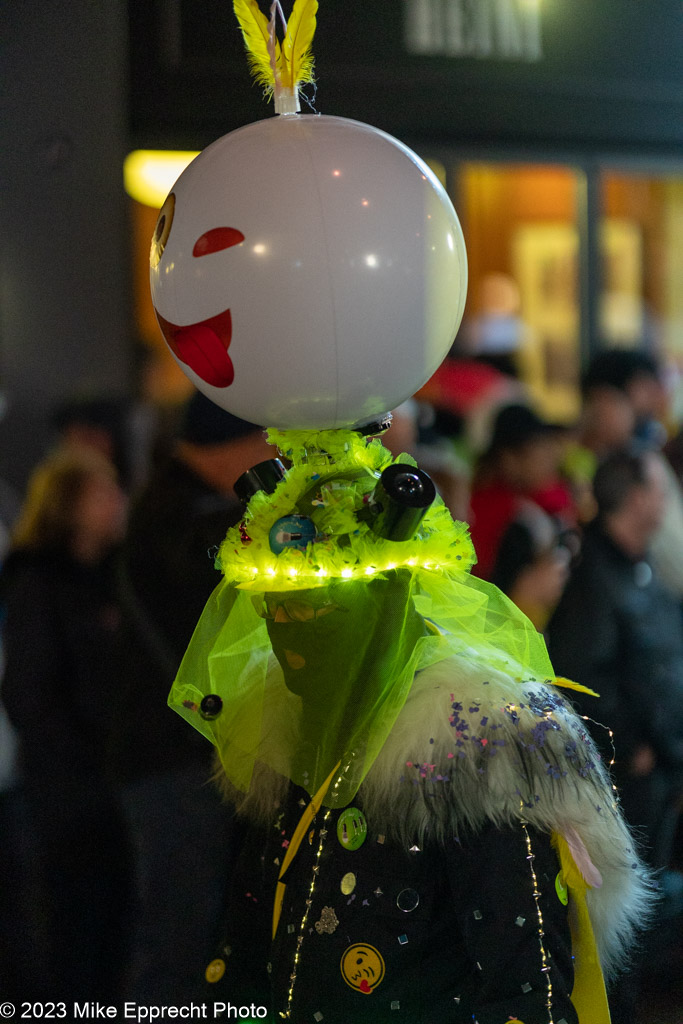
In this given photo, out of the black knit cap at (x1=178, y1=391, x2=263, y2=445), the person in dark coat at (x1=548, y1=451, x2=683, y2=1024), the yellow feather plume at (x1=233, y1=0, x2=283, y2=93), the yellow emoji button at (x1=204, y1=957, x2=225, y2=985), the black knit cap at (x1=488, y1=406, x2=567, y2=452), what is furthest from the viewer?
the black knit cap at (x1=488, y1=406, x2=567, y2=452)

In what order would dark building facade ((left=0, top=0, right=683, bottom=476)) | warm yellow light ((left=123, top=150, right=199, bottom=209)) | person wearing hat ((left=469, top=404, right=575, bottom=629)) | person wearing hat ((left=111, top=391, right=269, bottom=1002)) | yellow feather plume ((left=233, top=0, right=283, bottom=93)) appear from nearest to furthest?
yellow feather plume ((left=233, top=0, right=283, bottom=93))
dark building facade ((left=0, top=0, right=683, bottom=476))
warm yellow light ((left=123, top=150, right=199, bottom=209))
person wearing hat ((left=111, top=391, right=269, bottom=1002))
person wearing hat ((left=469, top=404, right=575, bottom=629))

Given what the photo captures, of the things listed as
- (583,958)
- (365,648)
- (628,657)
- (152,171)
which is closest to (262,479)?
(365,648)

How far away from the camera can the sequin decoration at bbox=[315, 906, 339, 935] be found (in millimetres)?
1284

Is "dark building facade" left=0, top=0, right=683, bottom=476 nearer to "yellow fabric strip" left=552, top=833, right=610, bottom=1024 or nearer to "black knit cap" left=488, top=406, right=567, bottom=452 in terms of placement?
"black knit cap" left=488, top=406, right=567, bottom=452

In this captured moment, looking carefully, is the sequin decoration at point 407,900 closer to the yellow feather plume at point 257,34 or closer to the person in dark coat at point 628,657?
the yellow feather plume at point 257,34

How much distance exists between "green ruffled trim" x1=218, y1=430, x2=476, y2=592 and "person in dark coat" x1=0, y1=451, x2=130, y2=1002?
4.98 ft

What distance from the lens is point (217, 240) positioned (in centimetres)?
113

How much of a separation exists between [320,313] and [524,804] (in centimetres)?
65

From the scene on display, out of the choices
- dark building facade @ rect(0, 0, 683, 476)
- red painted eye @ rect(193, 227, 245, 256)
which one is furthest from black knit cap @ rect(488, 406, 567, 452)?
red painted eye @ rect(193, 227, 245, 256)

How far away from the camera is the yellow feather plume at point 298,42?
1.22 metres

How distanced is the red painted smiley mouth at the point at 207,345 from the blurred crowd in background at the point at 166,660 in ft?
1.92

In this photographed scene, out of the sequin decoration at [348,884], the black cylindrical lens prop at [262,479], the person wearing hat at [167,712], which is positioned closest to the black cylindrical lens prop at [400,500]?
the black cylindrical lens prop at [262,479]

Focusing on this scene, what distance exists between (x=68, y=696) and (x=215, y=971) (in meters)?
1.44

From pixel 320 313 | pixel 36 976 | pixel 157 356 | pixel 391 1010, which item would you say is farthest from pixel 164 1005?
pixel 157 356
